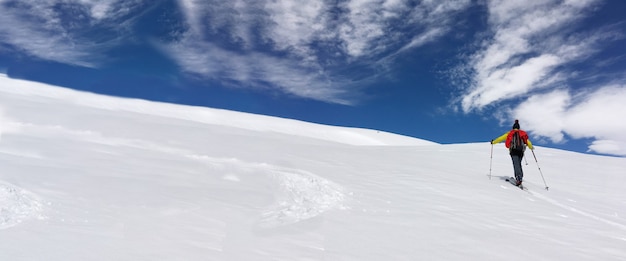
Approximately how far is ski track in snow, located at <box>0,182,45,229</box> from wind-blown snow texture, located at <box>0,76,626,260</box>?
0.06ft

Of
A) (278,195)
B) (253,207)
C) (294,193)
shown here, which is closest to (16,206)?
(253,207)

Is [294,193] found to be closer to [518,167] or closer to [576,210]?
[576,210]

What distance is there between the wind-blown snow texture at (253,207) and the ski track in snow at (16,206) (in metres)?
0.02

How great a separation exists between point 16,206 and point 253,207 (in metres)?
2.74

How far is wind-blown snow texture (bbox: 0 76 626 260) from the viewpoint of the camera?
12.0 feet

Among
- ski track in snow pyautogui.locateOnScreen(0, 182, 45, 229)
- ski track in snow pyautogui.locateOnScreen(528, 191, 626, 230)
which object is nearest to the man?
ski track in snow pyautogui.locateOnScreen(528, 191, 626, 230)

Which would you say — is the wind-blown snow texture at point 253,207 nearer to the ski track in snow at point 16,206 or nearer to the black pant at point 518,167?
the ski track in snow at point 16,206

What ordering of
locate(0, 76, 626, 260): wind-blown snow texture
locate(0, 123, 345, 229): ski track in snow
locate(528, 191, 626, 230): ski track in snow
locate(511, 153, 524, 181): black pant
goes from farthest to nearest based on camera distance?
locate(511, 153, 524, 181): black pant < locate(528, 191, 626, 230): ski track in snow < locate(0, 123, 345, 229): ski track in snow < locate(0, 76, 626, 260): wind-blown snow texture

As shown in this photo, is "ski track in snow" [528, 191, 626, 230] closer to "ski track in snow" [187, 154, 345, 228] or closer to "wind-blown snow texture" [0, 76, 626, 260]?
"wind-blown snow texture" [0, 76, 626, 260]

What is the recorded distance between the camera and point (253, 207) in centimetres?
541

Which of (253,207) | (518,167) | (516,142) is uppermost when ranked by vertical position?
(516,142)

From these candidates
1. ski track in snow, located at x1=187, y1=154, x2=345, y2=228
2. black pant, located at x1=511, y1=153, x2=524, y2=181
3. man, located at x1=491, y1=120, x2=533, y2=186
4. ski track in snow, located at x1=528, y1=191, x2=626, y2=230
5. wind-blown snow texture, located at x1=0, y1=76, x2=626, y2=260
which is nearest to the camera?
wind-blown snow texture, located at x1=0, y1=76, x2=626, y2=260

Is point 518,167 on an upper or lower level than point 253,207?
upper

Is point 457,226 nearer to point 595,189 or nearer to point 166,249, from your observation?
point 166,249
